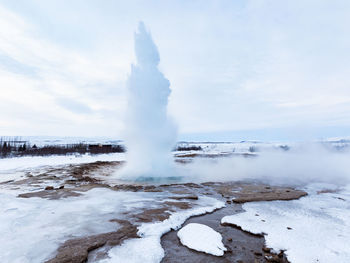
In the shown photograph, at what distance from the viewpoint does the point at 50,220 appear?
19.2 ft

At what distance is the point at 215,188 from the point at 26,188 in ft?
32.0

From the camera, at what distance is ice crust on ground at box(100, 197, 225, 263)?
412 cm

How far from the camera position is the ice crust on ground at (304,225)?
453 centimetres

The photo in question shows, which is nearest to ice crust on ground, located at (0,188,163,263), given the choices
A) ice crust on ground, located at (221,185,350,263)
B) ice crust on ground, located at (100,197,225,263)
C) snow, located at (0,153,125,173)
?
ice crust on ground, located at (100,197,225,263)

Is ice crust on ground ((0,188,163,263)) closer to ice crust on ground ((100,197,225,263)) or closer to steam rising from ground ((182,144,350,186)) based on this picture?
ice crust on ground ((100,197,225,263))

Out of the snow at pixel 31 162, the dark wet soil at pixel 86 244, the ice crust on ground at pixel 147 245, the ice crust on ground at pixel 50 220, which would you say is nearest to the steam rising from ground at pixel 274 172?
the ice crust on ground at pixel 50 220

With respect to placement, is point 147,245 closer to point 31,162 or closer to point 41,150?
point 31,162

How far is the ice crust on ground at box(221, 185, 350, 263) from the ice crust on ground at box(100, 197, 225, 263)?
1565 millimetres

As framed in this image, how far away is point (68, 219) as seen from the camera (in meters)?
5.98

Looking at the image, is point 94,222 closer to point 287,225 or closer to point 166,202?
point 166,202

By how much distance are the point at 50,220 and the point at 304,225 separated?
723 centimetres

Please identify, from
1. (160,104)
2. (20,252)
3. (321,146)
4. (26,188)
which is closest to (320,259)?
(20,252)

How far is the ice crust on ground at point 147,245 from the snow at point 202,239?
54 cm

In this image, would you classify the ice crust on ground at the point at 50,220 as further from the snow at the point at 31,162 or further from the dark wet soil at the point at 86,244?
the snow at the point at 31,162
